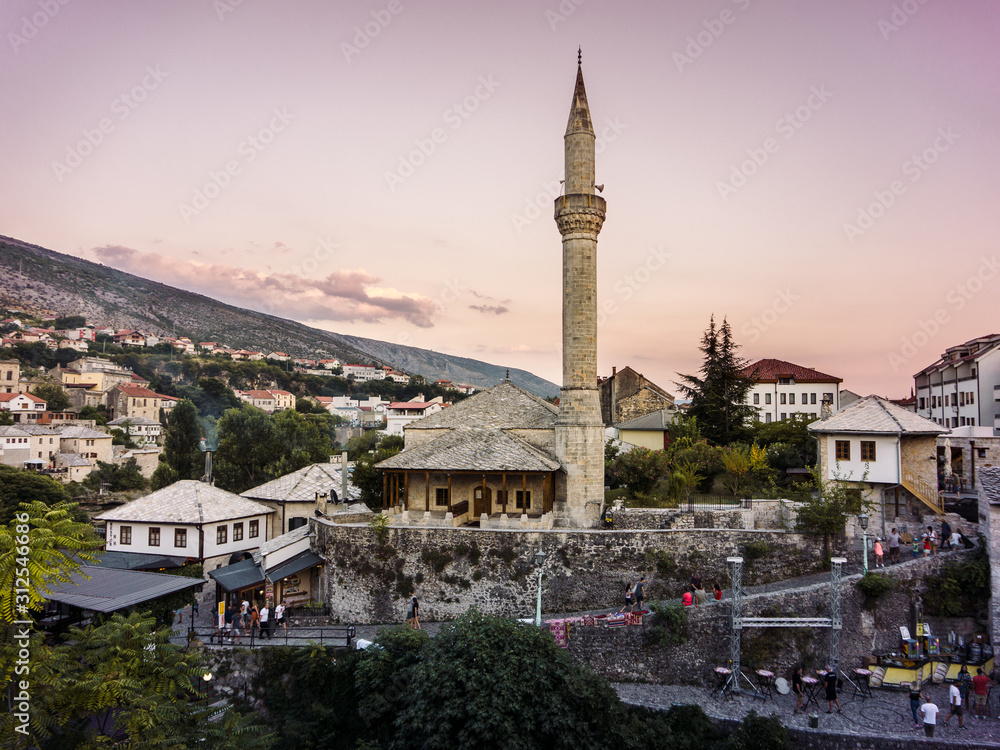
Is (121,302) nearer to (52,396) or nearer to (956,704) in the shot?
(52,396)

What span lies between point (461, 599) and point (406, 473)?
236 inches

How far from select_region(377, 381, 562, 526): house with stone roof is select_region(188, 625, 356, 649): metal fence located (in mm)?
4856

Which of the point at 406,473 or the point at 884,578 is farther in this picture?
the point at 406,473

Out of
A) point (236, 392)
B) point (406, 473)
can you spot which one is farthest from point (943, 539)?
point (236, 392)

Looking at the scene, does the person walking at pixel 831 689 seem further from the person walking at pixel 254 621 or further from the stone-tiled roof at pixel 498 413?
the person walking at pixel 254 621

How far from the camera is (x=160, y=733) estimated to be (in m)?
11.7

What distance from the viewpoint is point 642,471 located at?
27.4 metres

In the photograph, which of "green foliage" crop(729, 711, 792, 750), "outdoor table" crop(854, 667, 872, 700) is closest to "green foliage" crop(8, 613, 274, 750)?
"green foliage" crop(729, 711, 792, 750)

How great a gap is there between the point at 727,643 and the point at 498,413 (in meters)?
13.0

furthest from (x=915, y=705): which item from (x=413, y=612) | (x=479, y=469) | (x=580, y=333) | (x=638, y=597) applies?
(x=580, y=333)

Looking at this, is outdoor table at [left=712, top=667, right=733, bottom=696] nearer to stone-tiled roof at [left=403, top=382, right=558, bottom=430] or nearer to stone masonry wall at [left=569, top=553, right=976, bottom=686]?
stone masonry wall at [left=569, top=553, right=976, bottom=686]

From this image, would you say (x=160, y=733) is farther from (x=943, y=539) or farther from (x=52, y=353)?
(x=52, y=353)

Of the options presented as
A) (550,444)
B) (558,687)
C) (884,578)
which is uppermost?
(550,444)

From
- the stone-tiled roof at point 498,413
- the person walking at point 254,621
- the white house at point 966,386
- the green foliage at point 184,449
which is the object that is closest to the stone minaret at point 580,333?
the stone-tiled roof at point 498,413
